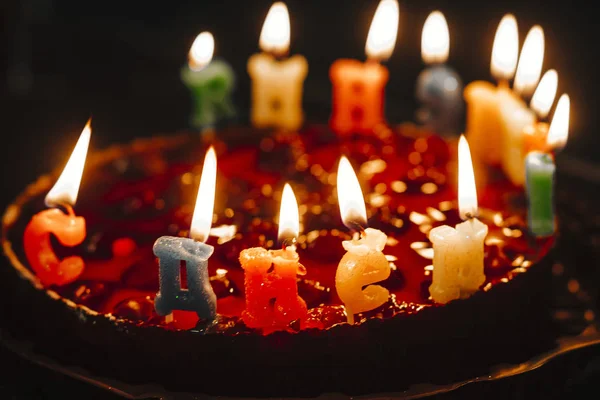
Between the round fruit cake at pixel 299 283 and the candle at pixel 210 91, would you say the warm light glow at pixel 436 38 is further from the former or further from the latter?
the candle at pixel 210 91

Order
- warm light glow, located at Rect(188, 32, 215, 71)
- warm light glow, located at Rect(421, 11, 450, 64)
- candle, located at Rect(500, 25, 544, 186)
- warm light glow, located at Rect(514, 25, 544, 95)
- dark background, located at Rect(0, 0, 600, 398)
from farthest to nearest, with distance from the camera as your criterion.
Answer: dark background, located at Rect(0, 0, 600, 398) → warm light glow, located at Rect(421, 11, 450, 64) → warm light glow, located at Rect(188, 32, 215, 71) → warm light glow, located at Rect(514, 25, 544, 95) → candle, located at Rect(500, 25, 544, 186)

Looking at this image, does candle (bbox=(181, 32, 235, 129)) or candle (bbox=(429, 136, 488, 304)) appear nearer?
candle (bbox=(429, 136, 488, 304))

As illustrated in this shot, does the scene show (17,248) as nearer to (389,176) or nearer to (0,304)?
(0,304)

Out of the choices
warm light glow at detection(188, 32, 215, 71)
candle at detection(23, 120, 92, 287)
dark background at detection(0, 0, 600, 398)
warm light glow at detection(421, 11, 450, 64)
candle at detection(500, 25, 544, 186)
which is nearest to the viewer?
candle at detection(23, 120, 92, 287)

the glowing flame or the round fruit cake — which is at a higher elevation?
the glowing flame

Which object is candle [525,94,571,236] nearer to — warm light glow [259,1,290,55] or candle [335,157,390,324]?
candle [335,157,390,324]

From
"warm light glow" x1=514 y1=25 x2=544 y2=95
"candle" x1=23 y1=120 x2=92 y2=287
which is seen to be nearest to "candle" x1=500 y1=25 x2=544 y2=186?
"warm light glow" x1=514 y1=25 x2=544 y2=95

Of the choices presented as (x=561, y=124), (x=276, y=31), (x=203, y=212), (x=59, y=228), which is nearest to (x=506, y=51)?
(x=561, y=124)
